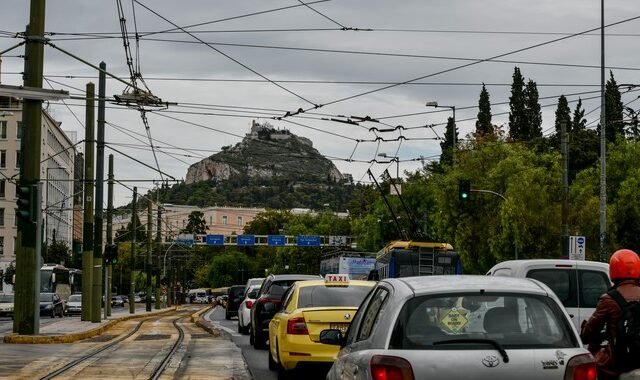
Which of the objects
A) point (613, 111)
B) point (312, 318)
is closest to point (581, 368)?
point (312, 318)

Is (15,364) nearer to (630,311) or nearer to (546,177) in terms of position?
(630,311)

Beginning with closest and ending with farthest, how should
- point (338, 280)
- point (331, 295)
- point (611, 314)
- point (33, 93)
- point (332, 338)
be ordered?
point (611, 314) → point (332, 338) → point (331, 295) → point (338, 280) → point (33, 93)

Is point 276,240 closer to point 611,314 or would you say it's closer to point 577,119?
point 577,119

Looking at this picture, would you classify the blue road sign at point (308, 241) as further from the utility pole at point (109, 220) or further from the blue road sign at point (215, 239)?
the utility pole at point (109, 220)

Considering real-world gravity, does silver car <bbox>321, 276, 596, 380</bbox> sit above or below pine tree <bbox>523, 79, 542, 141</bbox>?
below

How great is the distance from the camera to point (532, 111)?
9256cm

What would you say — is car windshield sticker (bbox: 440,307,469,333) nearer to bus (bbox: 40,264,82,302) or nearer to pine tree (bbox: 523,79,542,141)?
bus (bbox: 40,264,82,302)

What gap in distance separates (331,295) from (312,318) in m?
1.16

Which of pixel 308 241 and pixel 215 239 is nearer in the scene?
pixel 308 241

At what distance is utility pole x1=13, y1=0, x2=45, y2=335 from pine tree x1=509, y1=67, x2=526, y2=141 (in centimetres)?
6737

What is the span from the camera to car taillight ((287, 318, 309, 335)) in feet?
52.2

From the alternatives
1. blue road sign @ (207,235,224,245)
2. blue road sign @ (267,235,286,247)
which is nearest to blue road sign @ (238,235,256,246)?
blue road sign @ (267,235,286,247)

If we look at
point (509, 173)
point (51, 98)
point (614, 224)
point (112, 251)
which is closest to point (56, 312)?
point (112, 251)

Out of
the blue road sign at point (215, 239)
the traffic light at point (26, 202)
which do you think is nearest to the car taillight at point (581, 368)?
the traffic light at point (26, 202)
